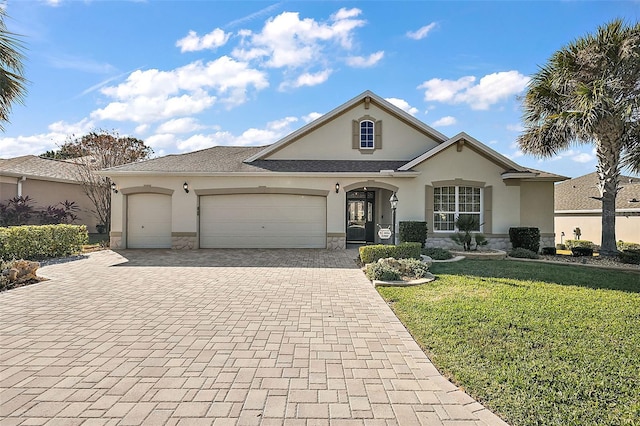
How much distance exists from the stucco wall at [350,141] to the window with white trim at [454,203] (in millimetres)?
2557

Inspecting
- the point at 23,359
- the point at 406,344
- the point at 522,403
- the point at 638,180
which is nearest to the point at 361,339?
the point at 406,344

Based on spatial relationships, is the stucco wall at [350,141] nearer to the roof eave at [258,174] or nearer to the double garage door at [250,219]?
the roof eave at [258,174]

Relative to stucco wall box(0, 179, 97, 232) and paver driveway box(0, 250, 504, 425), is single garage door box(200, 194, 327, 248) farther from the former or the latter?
stucco wall box(0, 179, 97, 232)

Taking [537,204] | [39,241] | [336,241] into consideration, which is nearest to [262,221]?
[336,241]

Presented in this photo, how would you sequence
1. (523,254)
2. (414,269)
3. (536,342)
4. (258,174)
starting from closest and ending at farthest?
(536,342)
(414,269)
(523,254)
(258,174)

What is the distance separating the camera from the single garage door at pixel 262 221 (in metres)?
15.0

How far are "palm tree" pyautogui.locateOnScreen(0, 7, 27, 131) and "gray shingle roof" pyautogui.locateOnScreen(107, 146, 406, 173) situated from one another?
18.5 feet

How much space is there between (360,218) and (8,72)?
13.8 m

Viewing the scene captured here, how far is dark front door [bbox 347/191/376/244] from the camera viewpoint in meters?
17.0

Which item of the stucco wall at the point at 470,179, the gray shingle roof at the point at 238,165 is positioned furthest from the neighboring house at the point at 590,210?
the gray shingle roof at the point at 238,165

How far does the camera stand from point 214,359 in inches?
165

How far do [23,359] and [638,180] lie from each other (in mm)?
34257

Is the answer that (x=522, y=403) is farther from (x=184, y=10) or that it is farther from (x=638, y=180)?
(x=638, y=180)

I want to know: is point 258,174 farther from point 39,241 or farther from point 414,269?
point 414,269
